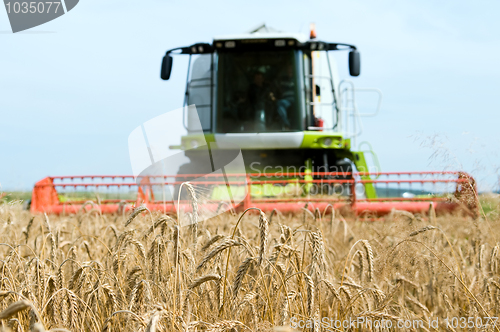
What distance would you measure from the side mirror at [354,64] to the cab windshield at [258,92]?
96 cm

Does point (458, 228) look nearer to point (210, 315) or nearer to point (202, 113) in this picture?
point (210, 315)

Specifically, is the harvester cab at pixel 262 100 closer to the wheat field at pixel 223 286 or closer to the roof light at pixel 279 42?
the roof light at pixel 279 42

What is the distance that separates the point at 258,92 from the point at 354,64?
5.02 ft

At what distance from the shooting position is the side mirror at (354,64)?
621cm

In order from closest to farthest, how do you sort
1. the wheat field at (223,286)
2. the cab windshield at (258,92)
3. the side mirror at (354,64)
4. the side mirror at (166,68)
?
1. the wheat field at (223,286)
2. the side mirror at (354,64)
3. the side mirror at (166,68)
4. the cab windshield at (258,92)

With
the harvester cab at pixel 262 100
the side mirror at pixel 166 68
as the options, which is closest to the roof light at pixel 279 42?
the harvester cab at pixel 262 100

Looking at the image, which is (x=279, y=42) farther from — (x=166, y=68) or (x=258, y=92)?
(x=166, y=68)

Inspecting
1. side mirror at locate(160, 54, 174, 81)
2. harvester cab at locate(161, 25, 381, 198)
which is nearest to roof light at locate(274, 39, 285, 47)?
harvester cab at locate(161, 25, 381, 198)

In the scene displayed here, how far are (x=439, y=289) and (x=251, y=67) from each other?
17.6ft

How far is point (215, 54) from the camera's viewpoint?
7176mm

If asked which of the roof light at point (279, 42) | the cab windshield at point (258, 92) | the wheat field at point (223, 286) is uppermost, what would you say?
the roof light at point (279, 42)

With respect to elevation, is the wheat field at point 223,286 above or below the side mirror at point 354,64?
below

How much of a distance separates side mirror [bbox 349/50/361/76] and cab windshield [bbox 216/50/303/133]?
955mm

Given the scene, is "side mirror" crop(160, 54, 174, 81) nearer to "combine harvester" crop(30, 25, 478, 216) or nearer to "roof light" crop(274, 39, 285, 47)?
"combine harvester" crop(30, 25, 478, 216)
